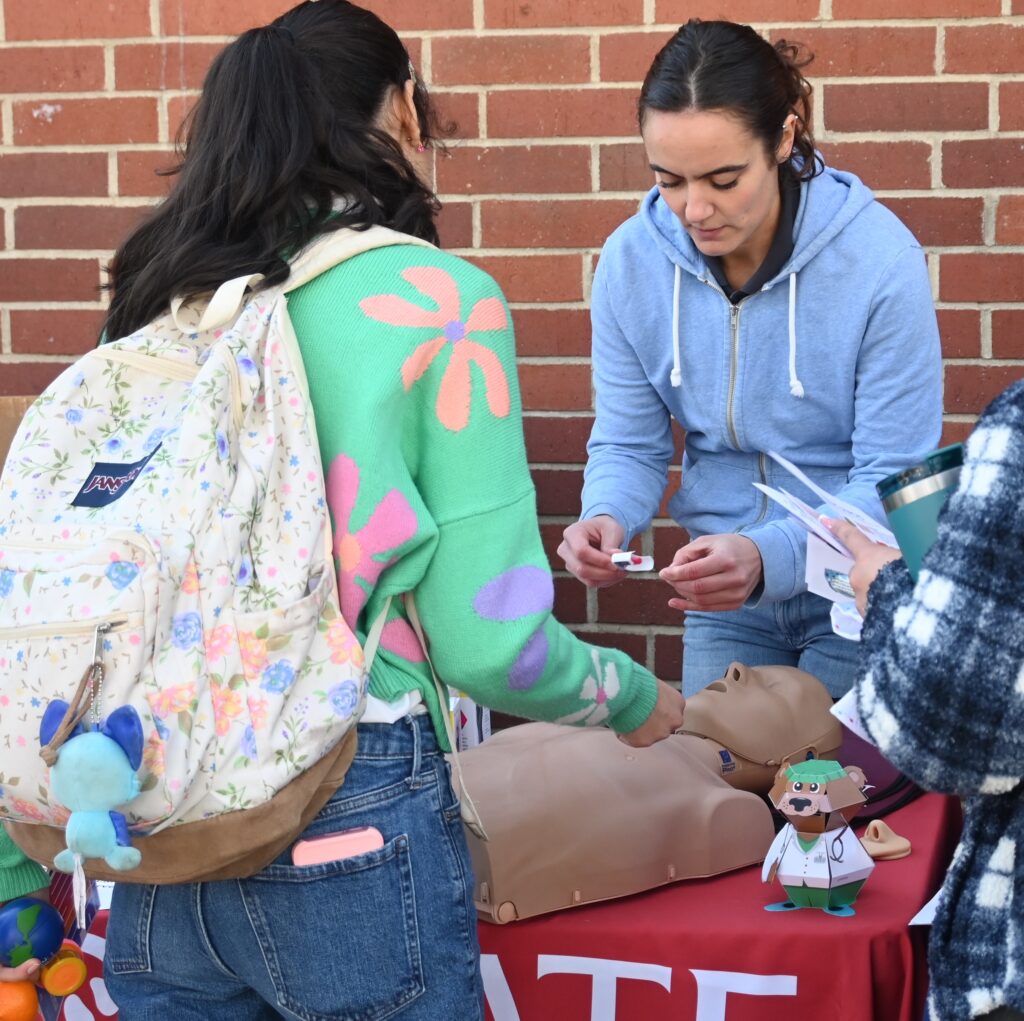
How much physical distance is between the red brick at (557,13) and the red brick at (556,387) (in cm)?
74

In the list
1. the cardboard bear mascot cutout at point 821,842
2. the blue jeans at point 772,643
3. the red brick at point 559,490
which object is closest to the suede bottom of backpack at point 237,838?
the cardboard bear mascot cutout at point 821,842

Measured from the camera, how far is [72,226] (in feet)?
11.0

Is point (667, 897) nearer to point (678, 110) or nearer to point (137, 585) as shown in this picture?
point (137, 585)

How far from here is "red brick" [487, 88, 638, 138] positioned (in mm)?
3098

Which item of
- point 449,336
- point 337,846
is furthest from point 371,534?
point 337,846

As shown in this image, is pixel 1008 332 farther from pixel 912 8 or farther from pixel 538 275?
pixel 538 275

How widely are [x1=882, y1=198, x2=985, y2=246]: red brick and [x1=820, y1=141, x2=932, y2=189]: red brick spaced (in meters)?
0.04

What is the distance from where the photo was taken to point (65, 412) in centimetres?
154

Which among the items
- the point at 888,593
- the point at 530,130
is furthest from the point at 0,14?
the point at 888,593

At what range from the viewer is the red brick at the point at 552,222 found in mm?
3139

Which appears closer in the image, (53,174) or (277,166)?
(277,166)

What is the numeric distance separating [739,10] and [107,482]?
207 cm

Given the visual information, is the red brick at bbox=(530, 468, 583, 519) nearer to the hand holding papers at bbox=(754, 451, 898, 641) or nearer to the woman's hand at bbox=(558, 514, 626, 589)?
the woman's hand at bbox=(558, 514, 626, 589)

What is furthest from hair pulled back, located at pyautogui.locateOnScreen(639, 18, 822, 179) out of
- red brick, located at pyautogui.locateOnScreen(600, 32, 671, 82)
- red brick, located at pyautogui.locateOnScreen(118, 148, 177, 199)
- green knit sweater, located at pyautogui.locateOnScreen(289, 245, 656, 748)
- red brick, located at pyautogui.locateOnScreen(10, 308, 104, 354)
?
red brick, located at pyautogui.locateOnScreen(10, 308, 104, 354)
